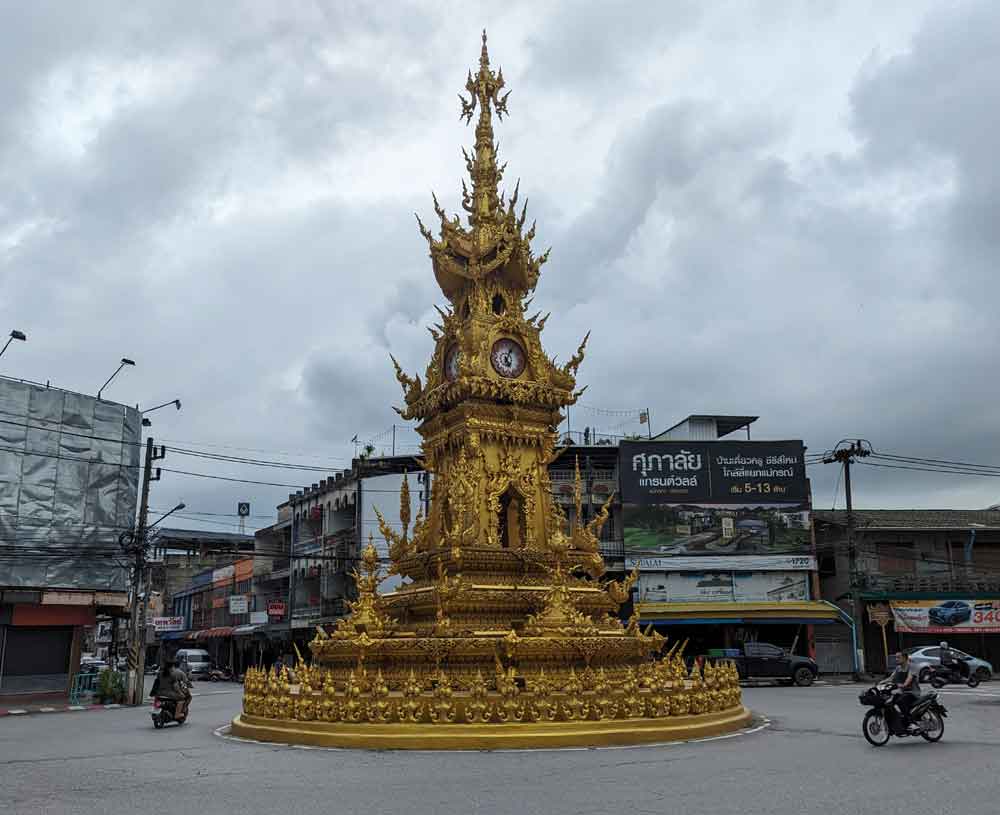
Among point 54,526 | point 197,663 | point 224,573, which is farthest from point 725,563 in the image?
point 224,573

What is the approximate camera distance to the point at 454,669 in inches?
617

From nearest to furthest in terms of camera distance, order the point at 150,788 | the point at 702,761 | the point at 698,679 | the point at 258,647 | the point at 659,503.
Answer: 1. the point at 150,788
2. the point at 702,761
3. the point at 698,679
4. the point at 659,503
5. the point at 258,647

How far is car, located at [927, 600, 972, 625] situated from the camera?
43.1 m

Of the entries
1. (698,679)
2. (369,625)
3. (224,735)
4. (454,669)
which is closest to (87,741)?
(224,735)

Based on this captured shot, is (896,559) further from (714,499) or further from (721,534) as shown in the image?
(714,499)

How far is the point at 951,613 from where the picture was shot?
43.1 meters

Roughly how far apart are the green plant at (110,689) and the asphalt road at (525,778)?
15.1 meters

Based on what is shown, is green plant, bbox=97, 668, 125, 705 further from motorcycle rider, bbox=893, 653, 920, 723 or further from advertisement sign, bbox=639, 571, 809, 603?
motorcycle rider, bbox=893, 653, 920, 723

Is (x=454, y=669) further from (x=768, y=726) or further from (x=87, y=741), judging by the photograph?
(x=87, y=741)

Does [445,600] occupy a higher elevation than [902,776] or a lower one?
higher

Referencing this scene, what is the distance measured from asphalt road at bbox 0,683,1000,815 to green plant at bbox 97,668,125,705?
15130 millimetres

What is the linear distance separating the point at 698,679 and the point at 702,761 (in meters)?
3.72

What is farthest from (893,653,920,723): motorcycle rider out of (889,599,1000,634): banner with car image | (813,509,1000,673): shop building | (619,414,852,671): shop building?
(889,599,1000,634): banner with car image

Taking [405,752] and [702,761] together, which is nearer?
[702,761]
